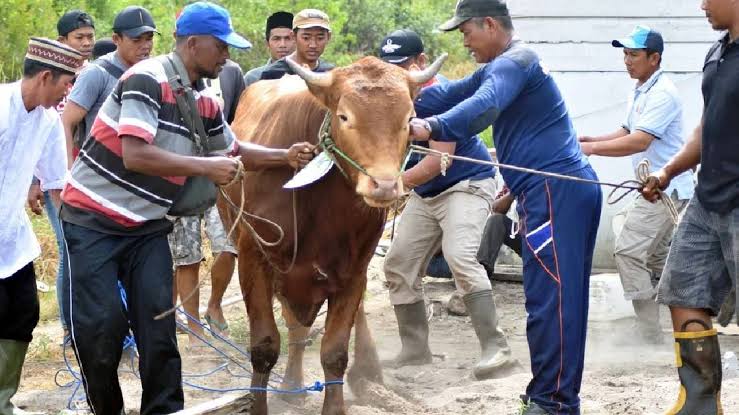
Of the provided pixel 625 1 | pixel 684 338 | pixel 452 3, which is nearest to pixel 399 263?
pixel 684 338

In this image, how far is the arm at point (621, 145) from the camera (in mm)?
8180

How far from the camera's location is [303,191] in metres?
6.73

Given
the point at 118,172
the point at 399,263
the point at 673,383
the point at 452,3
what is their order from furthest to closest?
the point at 452,3 → the point at 399,263 → the point at 673,383 → the point at 118,172

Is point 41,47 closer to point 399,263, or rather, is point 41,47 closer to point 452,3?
point 399,263

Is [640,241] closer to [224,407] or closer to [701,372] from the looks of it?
[701,372]

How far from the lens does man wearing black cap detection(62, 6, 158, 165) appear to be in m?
8.01

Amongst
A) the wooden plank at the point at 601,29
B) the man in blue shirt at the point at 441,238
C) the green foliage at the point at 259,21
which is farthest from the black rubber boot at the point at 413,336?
the green foliage at the point at 259,21

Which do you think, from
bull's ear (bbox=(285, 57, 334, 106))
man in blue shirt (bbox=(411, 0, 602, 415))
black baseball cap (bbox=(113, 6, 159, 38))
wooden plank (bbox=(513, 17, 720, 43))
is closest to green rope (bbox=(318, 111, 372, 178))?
bull's ear (bbox=(285, 57, 334, 106))

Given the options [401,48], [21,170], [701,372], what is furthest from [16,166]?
[701,372]

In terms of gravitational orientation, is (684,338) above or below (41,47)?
below

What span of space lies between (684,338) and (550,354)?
77 centimetres

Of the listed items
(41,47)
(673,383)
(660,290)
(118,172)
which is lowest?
(673,383)

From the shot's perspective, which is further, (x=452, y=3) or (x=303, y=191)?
(x=452, y=3)

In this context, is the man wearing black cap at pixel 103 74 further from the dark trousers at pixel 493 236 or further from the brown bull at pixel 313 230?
the dark trousers at pixel 493 236
